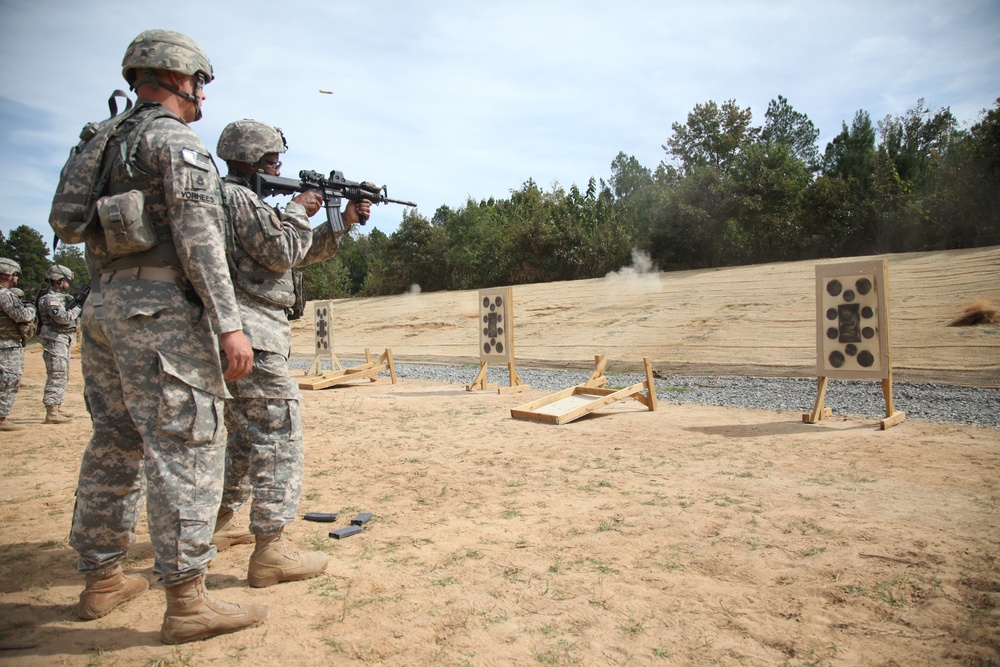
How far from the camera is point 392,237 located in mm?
28344

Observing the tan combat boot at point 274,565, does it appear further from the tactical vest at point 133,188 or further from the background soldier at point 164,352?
the tactical vest at point 133,188

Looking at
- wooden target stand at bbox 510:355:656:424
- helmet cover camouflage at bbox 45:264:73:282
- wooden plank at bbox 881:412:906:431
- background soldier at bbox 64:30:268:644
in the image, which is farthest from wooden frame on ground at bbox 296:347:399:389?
background soldier at bbox 64:30:268:644

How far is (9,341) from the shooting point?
702cm

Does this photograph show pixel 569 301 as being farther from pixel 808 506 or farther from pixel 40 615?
pixel 40 615

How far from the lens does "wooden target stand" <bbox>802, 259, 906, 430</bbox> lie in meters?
6.38

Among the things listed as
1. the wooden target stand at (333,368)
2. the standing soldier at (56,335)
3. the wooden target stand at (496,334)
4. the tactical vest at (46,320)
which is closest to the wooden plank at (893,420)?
the wooden target stand at (496,334)

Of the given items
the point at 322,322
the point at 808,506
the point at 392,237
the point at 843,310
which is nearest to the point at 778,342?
the point at 843,310

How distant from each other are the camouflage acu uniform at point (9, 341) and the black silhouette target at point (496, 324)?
6154 mm

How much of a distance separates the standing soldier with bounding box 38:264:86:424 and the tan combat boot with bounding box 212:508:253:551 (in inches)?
207

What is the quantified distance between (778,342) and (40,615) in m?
10.2

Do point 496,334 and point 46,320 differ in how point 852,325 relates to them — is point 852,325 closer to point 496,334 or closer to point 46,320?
point 496,334

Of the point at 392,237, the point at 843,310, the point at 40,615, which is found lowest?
the point at 40,615

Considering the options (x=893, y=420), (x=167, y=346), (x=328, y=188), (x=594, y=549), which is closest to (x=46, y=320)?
(x=328, y=188)

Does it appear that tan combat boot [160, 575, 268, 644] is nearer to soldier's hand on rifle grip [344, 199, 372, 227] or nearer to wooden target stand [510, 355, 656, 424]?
soldier's hand on rifle grip [344, 199, 372, 227]
